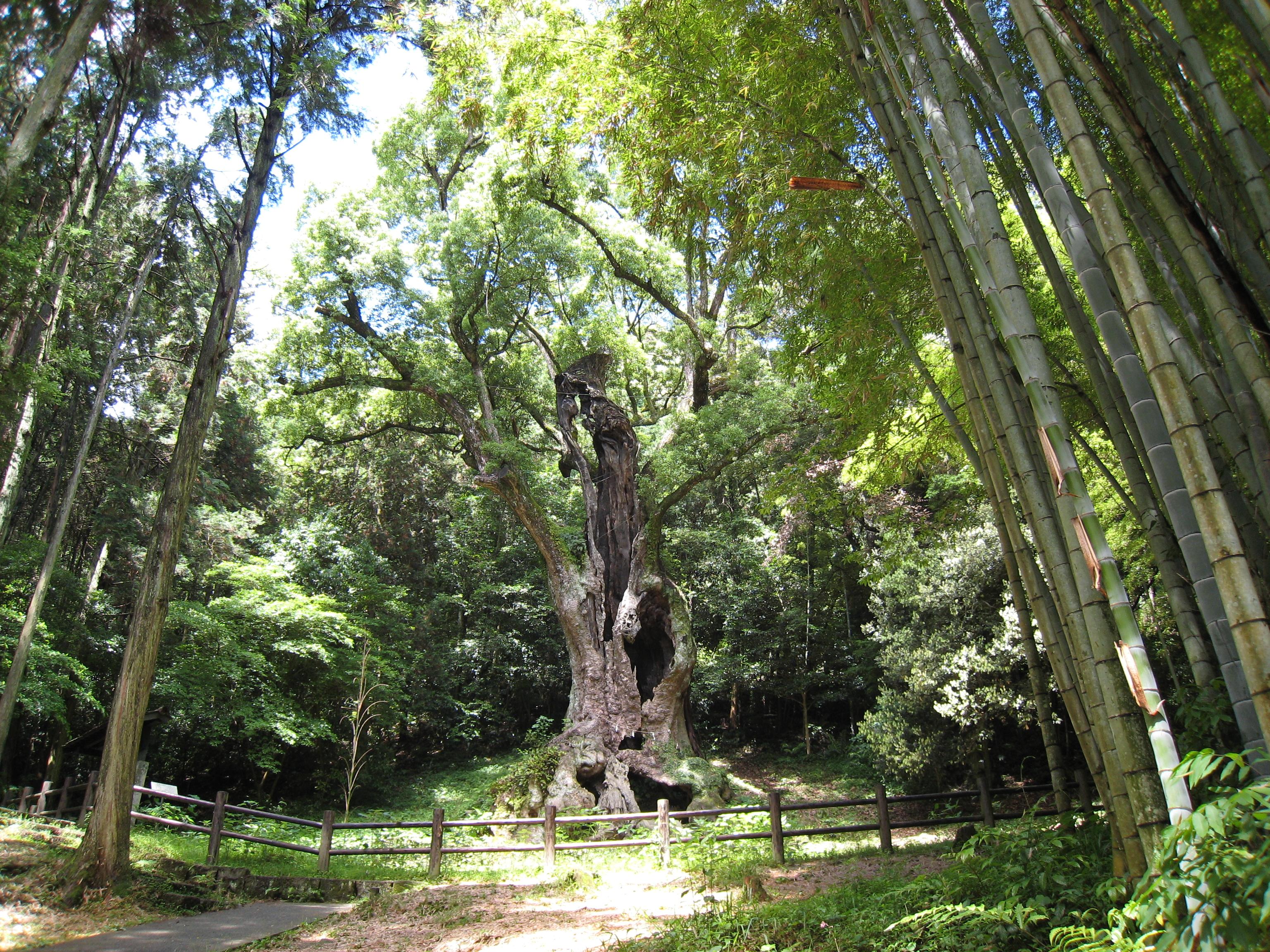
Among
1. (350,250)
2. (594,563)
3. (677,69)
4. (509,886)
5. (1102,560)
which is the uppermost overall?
(350,250)

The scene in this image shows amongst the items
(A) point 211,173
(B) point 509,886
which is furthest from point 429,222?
(B) point 509,886

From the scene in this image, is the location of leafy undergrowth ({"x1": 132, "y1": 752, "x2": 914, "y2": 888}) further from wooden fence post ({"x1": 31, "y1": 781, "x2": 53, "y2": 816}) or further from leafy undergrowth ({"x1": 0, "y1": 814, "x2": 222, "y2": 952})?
wooden fence post ({"x1": 31, "y1": 781, "x2": 53, "y2": 816})

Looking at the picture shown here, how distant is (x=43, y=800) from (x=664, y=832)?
856cm

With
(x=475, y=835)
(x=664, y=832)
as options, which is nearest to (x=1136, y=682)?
(x=664, y=832)

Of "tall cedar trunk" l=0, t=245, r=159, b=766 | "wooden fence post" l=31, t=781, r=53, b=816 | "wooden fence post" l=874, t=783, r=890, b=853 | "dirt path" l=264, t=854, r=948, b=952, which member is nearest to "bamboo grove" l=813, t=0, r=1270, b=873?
"dirt path" l=264, t=854, r=948, b=952

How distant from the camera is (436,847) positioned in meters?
6.95

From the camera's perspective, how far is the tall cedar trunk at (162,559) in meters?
5.31

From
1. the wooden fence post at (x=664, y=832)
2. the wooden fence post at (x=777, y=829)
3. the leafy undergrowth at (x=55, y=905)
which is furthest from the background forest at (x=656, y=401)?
the wooden fence post at (x=777, y=829)

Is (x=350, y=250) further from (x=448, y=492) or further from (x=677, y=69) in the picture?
(x=448, y=492)

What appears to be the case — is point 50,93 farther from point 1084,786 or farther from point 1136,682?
point 1084,786

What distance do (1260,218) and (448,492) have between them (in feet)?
59.5

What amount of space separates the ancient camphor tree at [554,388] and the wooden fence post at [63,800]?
19.2ft

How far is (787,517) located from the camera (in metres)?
12.0

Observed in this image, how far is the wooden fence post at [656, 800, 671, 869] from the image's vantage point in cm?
712
